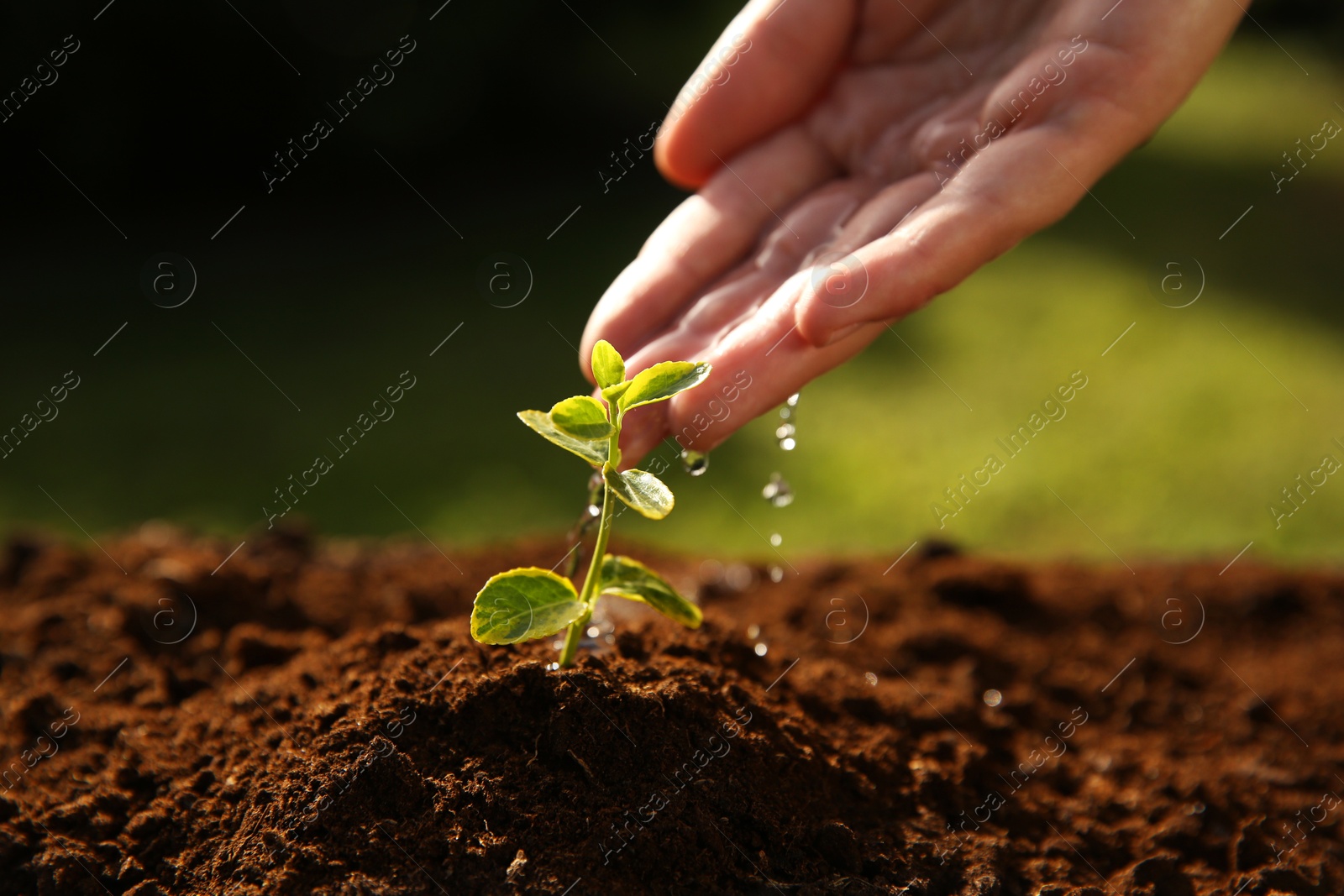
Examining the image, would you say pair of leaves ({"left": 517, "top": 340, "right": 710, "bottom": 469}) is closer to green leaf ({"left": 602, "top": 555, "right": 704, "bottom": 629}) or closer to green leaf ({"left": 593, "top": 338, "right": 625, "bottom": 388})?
green leaf ({"left": 593, "top": 338, "right": 625, "bottom": 388})

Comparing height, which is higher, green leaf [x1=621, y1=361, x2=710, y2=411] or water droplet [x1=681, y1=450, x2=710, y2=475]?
green leaf [x1=621, y1=361, x2=710, y2=411]

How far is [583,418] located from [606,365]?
0.08 metres

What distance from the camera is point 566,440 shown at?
1470 mm

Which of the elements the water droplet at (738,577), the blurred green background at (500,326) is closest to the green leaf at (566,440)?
the water droplet at (738,577)

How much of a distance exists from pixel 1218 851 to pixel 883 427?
2.73m

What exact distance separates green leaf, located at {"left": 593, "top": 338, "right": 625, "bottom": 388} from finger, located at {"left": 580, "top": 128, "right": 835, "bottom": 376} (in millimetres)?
241

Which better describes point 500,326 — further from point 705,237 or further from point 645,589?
point 645,589

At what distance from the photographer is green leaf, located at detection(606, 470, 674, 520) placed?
1.37 metres

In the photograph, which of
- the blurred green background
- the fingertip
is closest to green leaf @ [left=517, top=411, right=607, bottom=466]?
the fingertip

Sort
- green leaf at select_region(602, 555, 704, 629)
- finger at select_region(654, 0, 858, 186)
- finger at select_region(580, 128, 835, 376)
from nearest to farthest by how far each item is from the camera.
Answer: green leaf at select_region(602, 555, 704, 629)
finger at select_region(580, 128, 835, 376)
finger at select_region(654, 0, 858, 186)

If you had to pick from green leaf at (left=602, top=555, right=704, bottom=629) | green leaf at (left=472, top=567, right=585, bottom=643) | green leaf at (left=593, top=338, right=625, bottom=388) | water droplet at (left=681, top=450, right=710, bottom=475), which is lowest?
green leaf at (left=602, top=555, right=704, bottom=629)

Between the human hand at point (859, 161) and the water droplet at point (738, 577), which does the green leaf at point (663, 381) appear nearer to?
the human hand at point (859, 161)

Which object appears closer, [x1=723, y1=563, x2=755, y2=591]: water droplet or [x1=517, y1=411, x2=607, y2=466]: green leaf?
[x1=517, y1=411, x2=607, y2=466]: green leaf

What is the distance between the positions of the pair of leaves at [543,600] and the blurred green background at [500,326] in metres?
1.58
